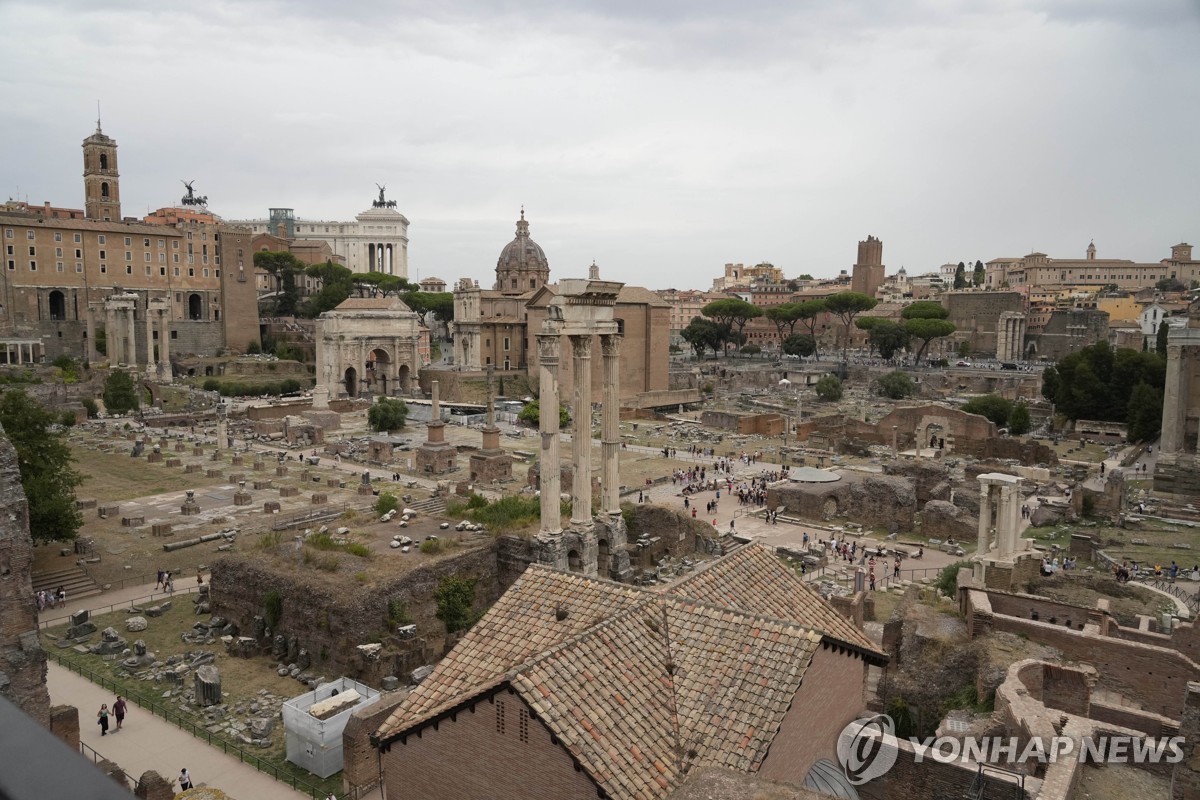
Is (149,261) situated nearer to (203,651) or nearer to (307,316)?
(307,316)

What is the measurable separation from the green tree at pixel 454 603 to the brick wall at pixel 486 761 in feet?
34.4

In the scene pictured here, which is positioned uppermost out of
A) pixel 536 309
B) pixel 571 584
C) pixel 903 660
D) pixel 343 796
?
pixel 536 309

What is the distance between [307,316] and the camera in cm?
8375

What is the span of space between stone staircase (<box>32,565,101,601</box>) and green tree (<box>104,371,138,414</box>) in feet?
112

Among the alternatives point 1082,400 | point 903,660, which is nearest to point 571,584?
point 903,660

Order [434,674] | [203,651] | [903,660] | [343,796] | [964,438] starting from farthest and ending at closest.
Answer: [964,438] < [203,651] < [903,660] < [343,796] < [434,674]

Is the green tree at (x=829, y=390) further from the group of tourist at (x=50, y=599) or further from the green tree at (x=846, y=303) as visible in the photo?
the group of tourist at (x=50, y=599)

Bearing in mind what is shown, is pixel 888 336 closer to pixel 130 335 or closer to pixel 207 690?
pixel 130 335

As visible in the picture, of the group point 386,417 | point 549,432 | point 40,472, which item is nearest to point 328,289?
point 386,417

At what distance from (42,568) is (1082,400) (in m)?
51.3

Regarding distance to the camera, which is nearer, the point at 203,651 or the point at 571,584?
the point at 571,584

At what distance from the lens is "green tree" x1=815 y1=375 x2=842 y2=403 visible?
6462 centimetres

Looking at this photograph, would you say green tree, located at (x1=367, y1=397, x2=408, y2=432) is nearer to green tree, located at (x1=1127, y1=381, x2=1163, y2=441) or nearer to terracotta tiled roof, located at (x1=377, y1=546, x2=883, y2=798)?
green tree, located at (x1=1127, y1=381, x2=1163, y2=441)

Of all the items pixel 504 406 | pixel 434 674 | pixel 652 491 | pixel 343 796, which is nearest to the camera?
pixel 434 674
